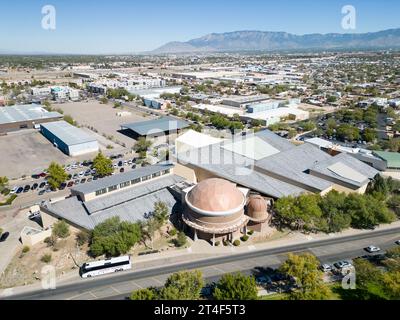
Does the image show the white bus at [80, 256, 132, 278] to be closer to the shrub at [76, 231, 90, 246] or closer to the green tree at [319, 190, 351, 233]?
the shrub at [76, 231, 90, 246]

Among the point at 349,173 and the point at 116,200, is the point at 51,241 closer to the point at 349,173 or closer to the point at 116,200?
the point at 116,200

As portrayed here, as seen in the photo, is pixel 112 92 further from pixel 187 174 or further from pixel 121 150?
pixel 187 174

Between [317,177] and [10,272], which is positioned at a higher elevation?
[317,177]

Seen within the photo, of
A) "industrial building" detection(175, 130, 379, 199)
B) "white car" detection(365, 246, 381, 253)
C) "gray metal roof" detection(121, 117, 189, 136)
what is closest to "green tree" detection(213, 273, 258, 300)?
"industrial building" detection(175, 130, 379, 199)

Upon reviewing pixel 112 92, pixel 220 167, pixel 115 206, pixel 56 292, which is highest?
pixel 112 92

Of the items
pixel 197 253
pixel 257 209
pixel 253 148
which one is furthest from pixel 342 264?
pixel 253 148

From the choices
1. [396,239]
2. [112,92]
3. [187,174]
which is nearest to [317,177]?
[396,239]
